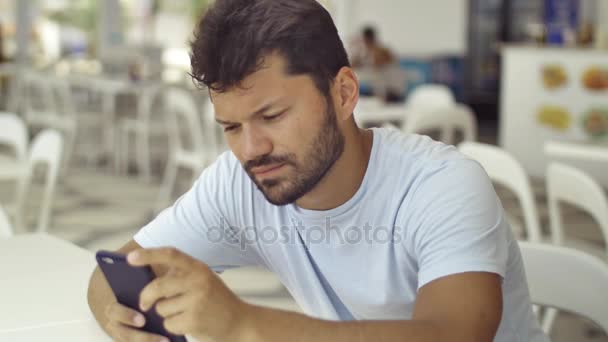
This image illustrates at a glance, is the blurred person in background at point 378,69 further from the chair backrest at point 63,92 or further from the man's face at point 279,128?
the man's face at point 279,128

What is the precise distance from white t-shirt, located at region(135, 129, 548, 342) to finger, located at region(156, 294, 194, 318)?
321mm

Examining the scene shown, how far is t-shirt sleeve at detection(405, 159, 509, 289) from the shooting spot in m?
1.11

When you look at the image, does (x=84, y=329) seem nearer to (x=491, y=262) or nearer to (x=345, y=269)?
(x=345, y=269)

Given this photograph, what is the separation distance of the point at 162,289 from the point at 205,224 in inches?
20.3

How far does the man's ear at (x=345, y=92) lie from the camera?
1.27 m

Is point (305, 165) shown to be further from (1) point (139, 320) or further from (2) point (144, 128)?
(2) point (144, 128)

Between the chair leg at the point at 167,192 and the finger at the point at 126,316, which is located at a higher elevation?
the finger at the point at 126,316

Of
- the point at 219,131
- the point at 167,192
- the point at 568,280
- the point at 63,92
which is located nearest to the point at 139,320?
the point at 568,280

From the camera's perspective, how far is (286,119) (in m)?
1.19

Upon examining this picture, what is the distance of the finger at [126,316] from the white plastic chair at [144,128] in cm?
541

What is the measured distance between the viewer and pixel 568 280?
1558mm

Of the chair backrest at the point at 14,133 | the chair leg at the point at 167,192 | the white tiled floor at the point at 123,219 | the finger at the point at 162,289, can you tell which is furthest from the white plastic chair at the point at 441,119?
the finger at the point at 162,289

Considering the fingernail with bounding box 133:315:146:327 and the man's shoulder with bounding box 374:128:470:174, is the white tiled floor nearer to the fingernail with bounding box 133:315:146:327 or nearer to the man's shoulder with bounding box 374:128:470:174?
the man's shoulder with bounding box 374:128:470:174

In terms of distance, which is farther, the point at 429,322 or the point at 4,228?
the point at 4,228
